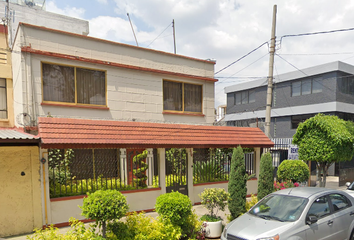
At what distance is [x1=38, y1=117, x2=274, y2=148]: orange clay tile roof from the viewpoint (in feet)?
24.9

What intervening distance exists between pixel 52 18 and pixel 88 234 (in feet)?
43.4

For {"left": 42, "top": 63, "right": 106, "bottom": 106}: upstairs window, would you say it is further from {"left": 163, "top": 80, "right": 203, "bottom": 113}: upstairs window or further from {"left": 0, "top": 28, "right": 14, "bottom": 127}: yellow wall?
{"left": 163, "top": 80, "right": 203, "bottom": 113}: upstairs window

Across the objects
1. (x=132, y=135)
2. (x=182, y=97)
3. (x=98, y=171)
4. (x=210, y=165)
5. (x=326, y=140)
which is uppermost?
(x=182, y=97)

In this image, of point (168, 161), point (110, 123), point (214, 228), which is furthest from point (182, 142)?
point (214, 228)

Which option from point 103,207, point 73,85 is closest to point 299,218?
point 103,207

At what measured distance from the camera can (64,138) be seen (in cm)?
751

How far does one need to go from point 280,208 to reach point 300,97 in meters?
19.2

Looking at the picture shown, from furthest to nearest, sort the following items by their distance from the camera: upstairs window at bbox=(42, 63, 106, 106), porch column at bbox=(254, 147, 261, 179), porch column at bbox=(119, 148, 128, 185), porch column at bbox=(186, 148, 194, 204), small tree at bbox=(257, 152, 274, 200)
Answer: porch column at bbox=(254, 147, 261, 179), porch column at bbox=(186, 148, 194, 204), upstairs window at bbox=(42, 63, 106, 106), porch column at bbox=(119, 148, 128, 185), small tree at bbox=(257, 152, 274, 200)

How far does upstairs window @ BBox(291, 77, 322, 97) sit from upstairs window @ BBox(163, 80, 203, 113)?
14041 mm

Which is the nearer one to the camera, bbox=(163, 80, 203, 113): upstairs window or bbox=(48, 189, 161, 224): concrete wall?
bbox=(48, 189, 161, 224): concrete wall

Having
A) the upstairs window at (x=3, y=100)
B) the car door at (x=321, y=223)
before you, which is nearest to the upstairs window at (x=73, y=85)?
the upstairs window at (x=3, y=100)

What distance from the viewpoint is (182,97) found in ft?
38.8

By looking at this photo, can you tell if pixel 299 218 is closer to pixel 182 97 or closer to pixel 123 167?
pixel 123 167

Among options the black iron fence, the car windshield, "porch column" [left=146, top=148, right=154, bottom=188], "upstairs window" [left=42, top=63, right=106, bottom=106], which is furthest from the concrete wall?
the car windshield
